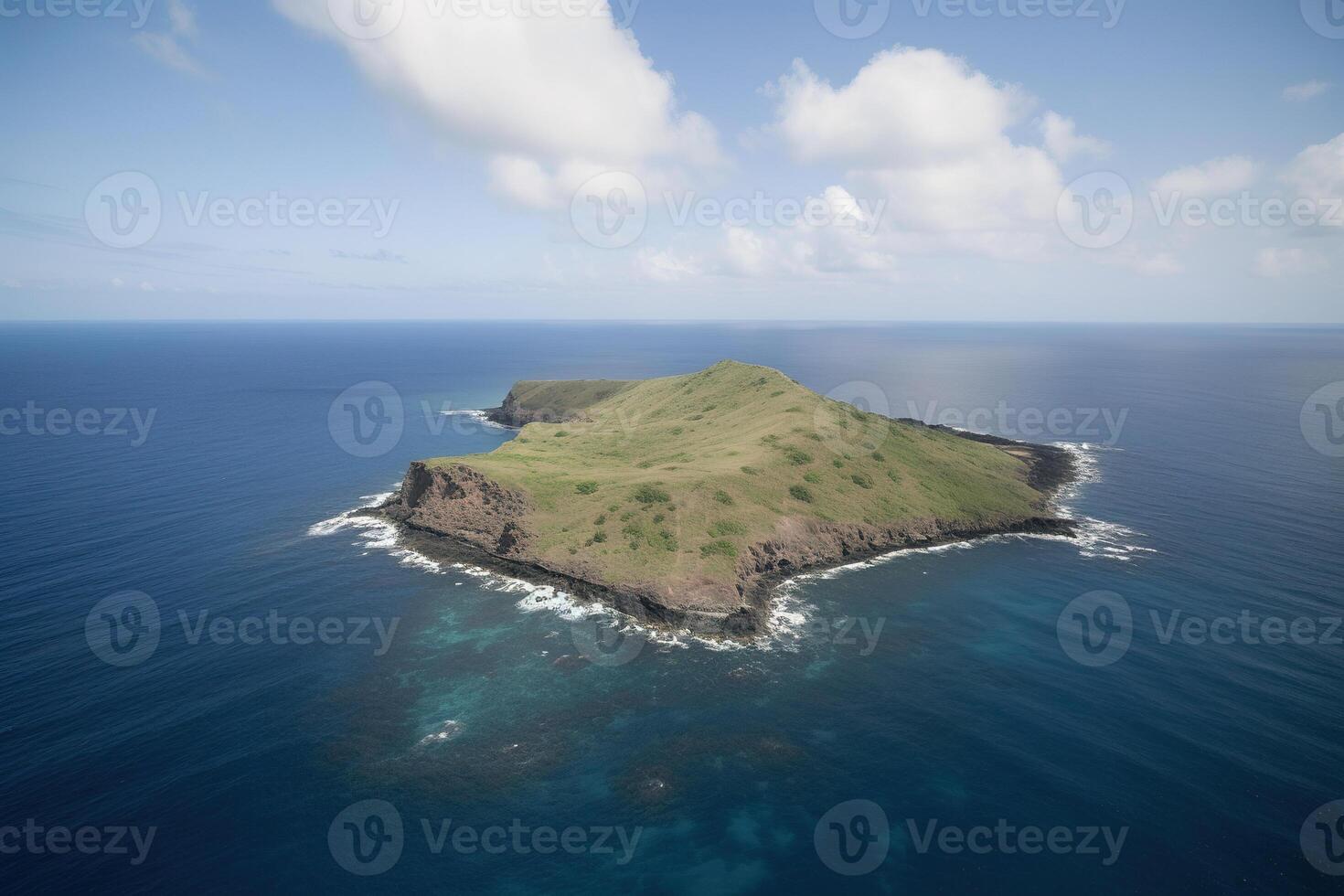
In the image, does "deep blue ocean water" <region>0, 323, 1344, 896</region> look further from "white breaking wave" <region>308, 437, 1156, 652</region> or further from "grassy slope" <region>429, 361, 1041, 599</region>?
"grassy slope" <region>429, 361, 1041, 599</region>

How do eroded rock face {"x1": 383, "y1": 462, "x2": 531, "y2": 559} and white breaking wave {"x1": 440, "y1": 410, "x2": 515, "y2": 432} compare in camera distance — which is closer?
eroded rock face {"x1": 383, "y1": 462, "x2": 531, "y2": 559}

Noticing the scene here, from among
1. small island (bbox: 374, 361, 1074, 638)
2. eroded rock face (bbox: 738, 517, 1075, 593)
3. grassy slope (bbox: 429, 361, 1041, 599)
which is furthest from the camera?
grassy slope (bbox: 429, 361, 1041, 599)

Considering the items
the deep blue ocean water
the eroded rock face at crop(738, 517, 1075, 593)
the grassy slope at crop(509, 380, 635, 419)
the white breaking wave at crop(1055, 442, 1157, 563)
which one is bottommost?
the deep blue ocean water


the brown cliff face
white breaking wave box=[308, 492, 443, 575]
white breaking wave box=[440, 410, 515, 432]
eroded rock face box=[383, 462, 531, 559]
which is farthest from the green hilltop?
white breaking wave box=[440, 410, 515, 432]

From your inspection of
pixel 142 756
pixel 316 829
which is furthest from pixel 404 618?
pixel 316 829

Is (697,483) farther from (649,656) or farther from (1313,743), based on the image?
(1313,743)

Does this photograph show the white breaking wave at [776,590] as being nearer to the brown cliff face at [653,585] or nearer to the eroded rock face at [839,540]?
the brown cliff face at [653,585]

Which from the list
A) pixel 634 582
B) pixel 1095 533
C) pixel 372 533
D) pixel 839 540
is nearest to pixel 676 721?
pixel 634 582

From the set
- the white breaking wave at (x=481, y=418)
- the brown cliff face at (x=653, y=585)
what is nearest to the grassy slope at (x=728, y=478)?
the brown cliff face at (x=653, y=585)
